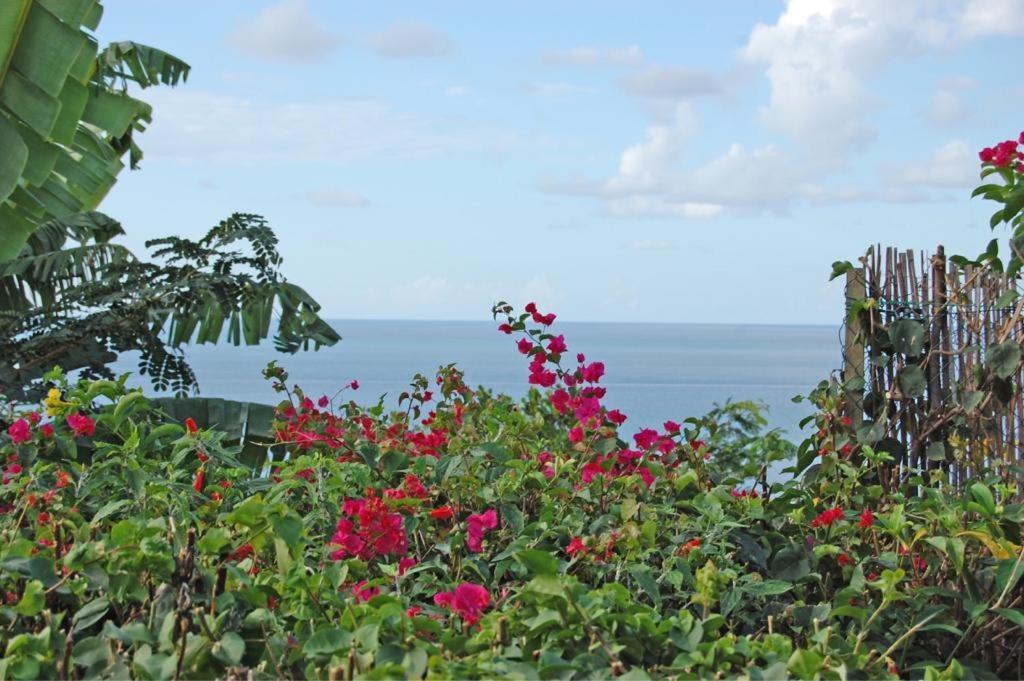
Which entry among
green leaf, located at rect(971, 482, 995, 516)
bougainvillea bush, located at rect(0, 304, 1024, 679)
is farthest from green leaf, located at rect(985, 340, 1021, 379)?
green leaf, located at rect(971, 482, 995, 516)

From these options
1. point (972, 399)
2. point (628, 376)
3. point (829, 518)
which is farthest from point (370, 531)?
point (628, 376)

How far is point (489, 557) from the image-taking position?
107 inches

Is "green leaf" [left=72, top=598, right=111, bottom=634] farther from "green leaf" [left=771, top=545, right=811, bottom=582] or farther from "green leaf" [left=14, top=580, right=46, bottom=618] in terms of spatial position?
"green leaf" [left=771, top=545, right=811, bottom=582]

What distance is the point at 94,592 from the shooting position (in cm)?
229

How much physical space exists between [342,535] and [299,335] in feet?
20.7

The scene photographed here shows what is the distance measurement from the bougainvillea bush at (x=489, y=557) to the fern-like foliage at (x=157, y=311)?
4.65 m

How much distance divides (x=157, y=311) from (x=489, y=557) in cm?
613

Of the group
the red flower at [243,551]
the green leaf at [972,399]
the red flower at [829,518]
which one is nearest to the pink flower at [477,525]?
the red flower at [243,551]

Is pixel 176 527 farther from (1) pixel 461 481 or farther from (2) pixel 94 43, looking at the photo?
(2) pixel 94 43

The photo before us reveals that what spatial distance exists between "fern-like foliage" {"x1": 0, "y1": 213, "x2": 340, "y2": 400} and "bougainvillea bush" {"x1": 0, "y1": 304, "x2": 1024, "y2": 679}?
15.3ft

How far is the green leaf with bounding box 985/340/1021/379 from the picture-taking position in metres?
4.30

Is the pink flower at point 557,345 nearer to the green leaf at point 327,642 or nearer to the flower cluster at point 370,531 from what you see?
the flower cluster at point 370,531

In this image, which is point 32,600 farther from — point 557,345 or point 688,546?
point 557,345

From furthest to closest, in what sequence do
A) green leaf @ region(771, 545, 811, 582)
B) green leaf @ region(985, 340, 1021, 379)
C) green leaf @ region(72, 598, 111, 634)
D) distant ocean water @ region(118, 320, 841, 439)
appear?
1. distant ocean water @ region(118, 320, 841, 439)
2. green leaf @ region(985, 340, 1021, 379)
3. green leaf @ region(771, 545, 811, 582)
4. green leaf @ region(72, 598, 111, 634)
